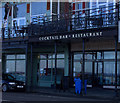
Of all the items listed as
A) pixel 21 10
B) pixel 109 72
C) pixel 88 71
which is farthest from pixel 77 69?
pixel 21 10

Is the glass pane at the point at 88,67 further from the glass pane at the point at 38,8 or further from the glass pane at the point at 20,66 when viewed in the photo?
the glass pane at the point at 20,66

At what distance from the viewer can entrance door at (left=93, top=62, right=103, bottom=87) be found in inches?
822

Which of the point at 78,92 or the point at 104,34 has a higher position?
the point at 104,34

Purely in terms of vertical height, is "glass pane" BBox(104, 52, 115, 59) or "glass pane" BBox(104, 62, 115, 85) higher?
"glass pane" BBox(104, 52, 115, 59)

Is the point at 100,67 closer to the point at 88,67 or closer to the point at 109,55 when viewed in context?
the point at 88,67

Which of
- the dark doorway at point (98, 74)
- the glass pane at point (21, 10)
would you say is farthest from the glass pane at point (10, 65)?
the dark doorway at point (98, 74)

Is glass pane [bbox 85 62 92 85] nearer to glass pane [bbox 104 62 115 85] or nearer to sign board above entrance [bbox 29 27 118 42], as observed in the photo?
glass pane [bbox 104 62 115 85]

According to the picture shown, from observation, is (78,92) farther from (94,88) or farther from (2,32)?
(2,32)

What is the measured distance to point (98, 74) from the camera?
2103 centimetres

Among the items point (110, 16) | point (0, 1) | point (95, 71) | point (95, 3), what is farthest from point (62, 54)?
point (0, 1)

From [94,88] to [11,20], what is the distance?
11.2 metres

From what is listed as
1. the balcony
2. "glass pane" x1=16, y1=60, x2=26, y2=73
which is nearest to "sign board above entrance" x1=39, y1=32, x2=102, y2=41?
the balcony

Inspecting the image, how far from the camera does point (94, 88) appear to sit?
21031 mm

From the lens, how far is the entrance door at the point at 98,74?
20891 mm
